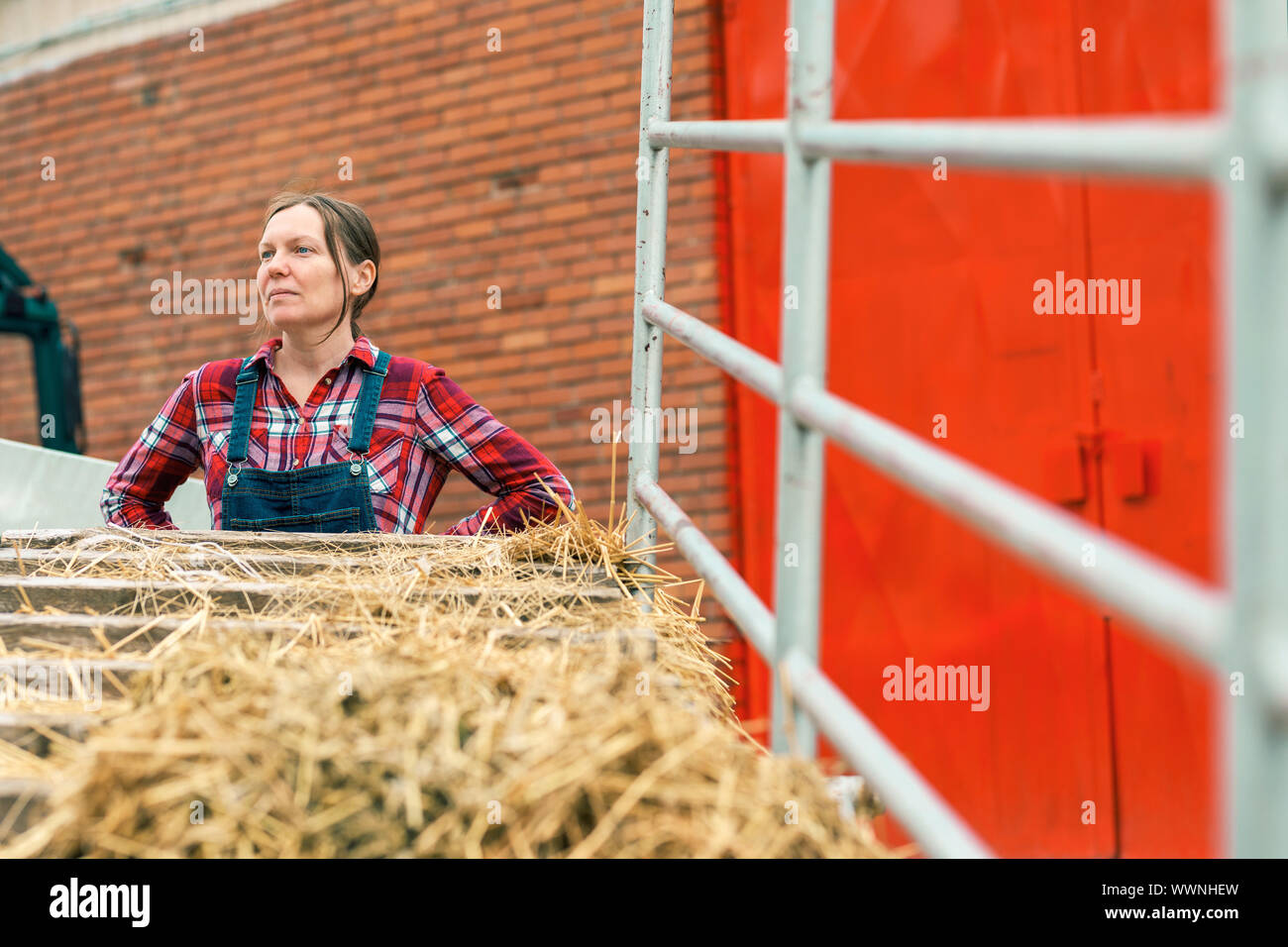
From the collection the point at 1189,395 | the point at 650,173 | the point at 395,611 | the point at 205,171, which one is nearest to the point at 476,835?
the point at 395,611

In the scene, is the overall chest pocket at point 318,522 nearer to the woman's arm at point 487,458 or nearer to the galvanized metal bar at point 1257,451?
the woman's arm at point 487,458

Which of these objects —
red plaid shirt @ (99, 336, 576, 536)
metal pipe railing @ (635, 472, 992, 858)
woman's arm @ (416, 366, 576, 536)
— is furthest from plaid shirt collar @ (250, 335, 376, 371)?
metal pipe railing @ (635, 472, 992, 858)

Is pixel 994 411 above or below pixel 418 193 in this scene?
below

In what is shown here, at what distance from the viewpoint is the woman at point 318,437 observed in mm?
2842

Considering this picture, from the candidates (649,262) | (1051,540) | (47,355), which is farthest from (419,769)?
(47,355)

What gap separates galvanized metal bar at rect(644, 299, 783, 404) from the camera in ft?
5.66

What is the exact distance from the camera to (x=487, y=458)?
2.91 meters

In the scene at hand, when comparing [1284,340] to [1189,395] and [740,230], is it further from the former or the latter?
[740,230]

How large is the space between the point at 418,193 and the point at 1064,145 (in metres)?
5.06

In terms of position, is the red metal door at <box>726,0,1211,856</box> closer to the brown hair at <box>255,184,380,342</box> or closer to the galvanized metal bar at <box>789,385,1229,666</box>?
the brown hair at <box>255,184,380,342</box>

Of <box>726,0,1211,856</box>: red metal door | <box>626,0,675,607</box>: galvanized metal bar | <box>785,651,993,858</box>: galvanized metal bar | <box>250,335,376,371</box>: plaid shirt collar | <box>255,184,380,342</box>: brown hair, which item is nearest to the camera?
<box>785,651,993,858</box>: galvanized metal bar

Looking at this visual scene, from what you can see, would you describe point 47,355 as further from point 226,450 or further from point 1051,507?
point 1051,507

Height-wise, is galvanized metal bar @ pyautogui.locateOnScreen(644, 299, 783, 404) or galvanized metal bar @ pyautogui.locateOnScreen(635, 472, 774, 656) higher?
galvanized metal bar @ pyautogui.locateOnScreen(644, 299, 783, 404)

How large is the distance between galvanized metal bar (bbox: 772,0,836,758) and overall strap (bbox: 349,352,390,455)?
4.65 feet
